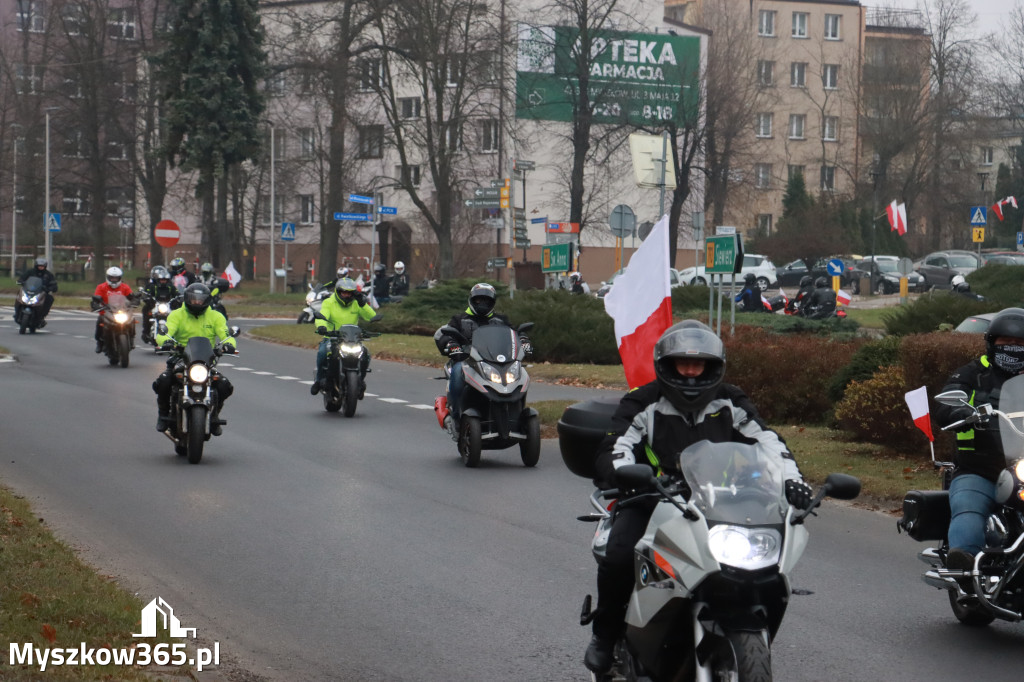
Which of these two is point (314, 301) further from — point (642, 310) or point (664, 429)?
point (664, 429)

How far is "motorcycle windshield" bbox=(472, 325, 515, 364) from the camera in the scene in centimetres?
1362

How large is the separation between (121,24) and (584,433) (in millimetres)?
60883

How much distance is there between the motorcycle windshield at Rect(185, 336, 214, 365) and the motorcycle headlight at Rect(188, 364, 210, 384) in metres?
0.07

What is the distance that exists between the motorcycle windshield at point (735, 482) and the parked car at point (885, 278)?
52.5 m

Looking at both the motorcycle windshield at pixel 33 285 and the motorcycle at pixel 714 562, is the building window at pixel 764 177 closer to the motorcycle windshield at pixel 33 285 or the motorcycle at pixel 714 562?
the motorcycle windshield at pixel 33 285

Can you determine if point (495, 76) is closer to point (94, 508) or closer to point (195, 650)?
point (94, 508)

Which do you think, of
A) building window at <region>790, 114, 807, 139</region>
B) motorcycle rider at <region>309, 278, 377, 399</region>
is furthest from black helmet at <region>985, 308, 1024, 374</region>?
building window at <region>790, 114, 807, 139</region>

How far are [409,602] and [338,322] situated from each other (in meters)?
10.7

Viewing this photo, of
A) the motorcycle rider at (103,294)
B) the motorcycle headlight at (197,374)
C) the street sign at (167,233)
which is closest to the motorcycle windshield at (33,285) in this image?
the motorcycle rider at (103,294)

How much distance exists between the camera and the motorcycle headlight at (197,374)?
1339 cm

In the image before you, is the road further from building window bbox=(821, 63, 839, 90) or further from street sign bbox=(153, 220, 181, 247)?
building window bbox=(821, 63, 839, 90)

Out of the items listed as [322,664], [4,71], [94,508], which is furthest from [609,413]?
[4,71]

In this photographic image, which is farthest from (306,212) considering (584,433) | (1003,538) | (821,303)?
(584,433)

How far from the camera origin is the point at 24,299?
112ft
